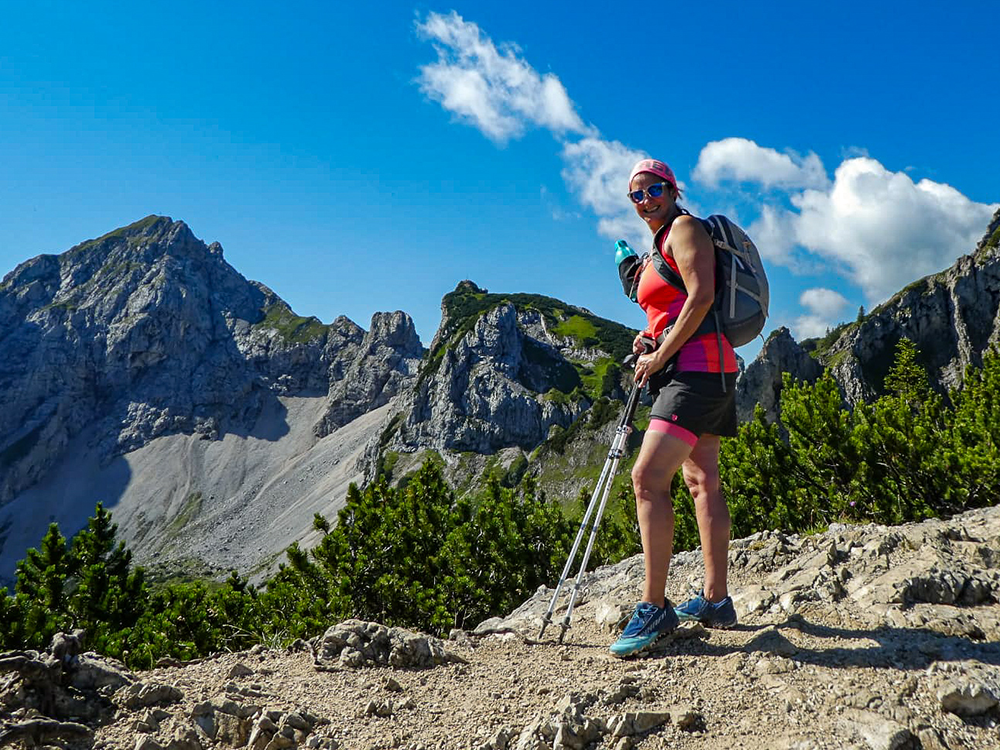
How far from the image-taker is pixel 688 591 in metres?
6.68

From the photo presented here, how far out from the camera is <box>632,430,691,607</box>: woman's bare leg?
4.41 metres

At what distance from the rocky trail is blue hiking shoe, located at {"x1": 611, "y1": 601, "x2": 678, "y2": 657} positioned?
0.10 metres

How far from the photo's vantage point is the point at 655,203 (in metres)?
4.79

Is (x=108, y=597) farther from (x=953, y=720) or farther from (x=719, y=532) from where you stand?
(x=953, y=720)

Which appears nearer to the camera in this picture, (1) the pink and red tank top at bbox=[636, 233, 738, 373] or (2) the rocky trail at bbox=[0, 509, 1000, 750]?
(2) the rocky trail at bbox=[0, 509, 1000, 750]

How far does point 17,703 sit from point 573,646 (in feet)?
12.3

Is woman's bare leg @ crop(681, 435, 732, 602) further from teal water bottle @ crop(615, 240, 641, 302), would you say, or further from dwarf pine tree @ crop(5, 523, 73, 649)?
dwarf pine tree @ crop(5, 523, 73, 649)

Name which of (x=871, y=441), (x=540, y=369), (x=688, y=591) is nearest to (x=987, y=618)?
(x=688, y=591)

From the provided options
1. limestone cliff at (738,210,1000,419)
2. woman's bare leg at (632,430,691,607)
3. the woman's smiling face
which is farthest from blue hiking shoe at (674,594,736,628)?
limestone cliff at (738,210,1000,419)

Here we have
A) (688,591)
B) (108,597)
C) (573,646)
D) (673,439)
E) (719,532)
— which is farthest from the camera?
(108,597)

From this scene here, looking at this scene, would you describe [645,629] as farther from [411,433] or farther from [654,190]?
[411,433]

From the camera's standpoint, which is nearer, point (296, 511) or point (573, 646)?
point (573, 646)

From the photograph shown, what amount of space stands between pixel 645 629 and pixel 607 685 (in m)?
0.65

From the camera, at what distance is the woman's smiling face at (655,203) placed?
478 cm
